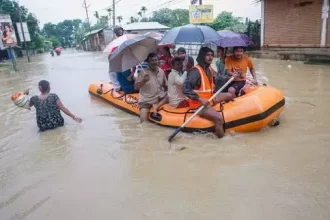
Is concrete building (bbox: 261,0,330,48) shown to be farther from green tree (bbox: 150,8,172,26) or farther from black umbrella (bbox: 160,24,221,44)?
green tree (bbox: 150,8,172,26)

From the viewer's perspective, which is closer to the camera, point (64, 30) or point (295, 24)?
point (295, 24)

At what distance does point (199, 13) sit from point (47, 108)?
11.6 metres

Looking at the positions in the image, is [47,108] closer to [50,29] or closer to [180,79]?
[180,79]

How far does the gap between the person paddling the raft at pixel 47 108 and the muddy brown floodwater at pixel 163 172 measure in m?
0.18

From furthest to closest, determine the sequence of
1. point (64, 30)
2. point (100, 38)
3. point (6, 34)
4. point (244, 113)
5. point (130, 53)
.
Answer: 1. point (64, 30)
2. point (100, 38)
3. point (6, 34)
4. point (130, 53)
5. point (244, 113)

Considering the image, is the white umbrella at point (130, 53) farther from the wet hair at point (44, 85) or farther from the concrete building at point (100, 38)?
the concrete building at point (100, 38)

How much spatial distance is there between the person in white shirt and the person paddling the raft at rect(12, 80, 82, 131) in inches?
64.6

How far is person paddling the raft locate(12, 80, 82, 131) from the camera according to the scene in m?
5.20

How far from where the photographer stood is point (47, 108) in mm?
5324

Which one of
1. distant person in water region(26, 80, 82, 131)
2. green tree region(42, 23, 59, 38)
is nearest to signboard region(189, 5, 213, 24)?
distant person in water region(26, 80, 82, 131)

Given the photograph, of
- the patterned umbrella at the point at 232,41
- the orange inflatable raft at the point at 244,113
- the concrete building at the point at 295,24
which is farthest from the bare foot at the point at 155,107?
the concrete building at the point at 295,24

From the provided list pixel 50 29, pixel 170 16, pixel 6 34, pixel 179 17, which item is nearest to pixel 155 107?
pixel 6 34

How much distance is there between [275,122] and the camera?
5.09m

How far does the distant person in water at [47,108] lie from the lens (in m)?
5.20
